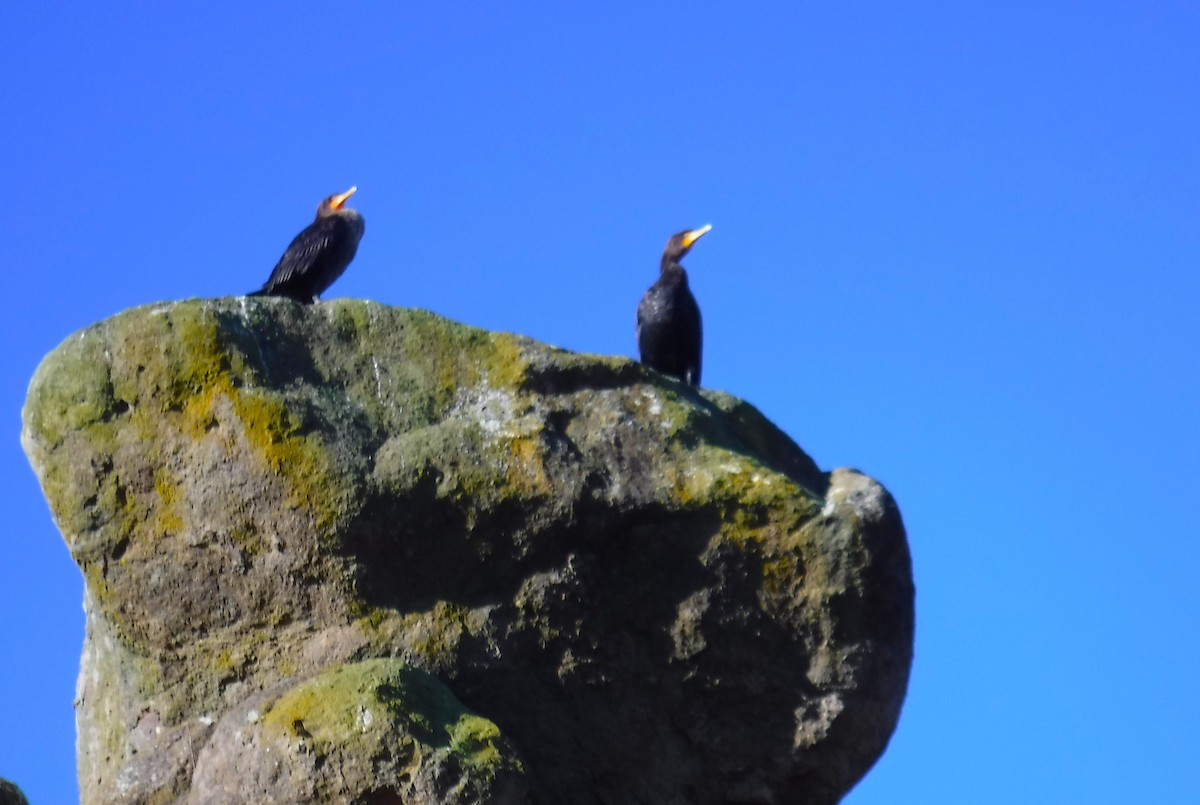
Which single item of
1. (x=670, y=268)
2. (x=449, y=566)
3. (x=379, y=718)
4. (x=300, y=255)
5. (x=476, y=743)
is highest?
(x=670, y=268)

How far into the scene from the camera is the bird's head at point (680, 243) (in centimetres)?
1208

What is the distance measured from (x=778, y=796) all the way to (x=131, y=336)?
139 inches

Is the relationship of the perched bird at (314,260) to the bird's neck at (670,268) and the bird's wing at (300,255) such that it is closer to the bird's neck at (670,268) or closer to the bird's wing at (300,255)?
the bird's wing at (300,255)

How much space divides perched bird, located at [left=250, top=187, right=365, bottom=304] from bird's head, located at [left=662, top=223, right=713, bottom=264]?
2.48 meters

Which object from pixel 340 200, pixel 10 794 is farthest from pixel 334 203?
pixel 10 794

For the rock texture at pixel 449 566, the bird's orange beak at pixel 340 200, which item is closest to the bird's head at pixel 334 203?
the bird's orange beak at pixel 340 200

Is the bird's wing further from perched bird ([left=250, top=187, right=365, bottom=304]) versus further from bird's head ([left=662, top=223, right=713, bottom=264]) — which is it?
bird's head ([left=662, top=223, right=713, bottom=264])

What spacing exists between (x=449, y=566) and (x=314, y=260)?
434 cm

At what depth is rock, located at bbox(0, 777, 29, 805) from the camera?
25.7ft

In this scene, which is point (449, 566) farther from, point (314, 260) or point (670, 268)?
point (670, 268)

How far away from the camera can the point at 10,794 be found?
7891 mm

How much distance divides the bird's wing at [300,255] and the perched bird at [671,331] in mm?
2325

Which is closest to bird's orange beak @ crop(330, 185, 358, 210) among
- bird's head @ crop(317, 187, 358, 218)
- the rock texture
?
bird's head @ crop(317, 187, 358, 218)

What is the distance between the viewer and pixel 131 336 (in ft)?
22.4
